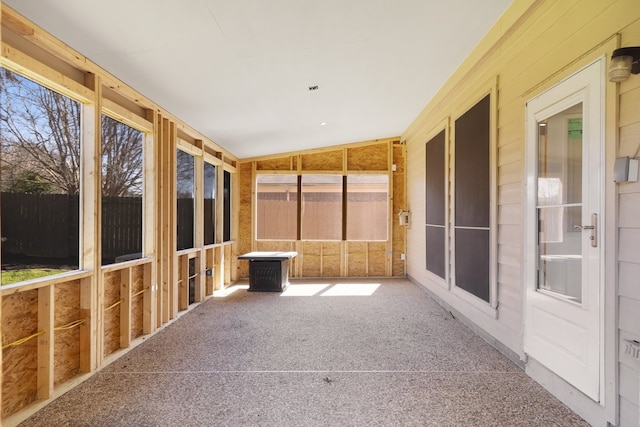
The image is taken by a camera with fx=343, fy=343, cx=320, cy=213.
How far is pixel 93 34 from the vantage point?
8.04 feet

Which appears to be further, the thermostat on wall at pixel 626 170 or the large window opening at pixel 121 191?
the large window opening at pixel 121 191

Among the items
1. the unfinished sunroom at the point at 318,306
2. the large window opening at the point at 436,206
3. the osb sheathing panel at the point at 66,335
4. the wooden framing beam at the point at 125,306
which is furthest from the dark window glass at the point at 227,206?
the osb sheathing panel at the point at 66,335

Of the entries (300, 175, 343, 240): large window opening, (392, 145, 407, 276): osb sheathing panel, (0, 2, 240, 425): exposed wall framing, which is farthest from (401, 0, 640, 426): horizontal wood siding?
(0, 2, 240, 425): exposed wall framing

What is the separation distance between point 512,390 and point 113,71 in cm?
417

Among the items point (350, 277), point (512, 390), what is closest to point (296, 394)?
point (512, 390)

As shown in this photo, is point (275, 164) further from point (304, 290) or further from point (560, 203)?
point (560, 203)

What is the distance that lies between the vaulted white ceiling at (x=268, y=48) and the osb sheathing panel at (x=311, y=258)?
311 centimetres

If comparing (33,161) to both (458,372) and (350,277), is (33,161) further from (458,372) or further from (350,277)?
(350,277)

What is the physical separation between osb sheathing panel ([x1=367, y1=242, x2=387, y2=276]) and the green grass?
5661mm

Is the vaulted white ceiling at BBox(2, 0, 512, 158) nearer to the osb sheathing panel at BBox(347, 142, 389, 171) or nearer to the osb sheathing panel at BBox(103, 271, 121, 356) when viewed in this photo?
the osb sheathing panel at BBox(103, 271, 121, 356)

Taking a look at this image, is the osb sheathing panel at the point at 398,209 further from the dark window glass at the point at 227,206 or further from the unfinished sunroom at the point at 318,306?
the dark window glass at the point at 227,206

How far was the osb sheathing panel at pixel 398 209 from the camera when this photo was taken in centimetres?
731

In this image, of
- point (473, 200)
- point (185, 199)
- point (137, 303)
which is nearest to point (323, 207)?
point (185, 199)

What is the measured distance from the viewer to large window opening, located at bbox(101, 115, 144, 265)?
10.4 ft
